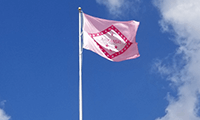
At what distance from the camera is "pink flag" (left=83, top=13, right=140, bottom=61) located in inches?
1016

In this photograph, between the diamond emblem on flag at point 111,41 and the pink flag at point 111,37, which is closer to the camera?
the pink flag at point 111,37

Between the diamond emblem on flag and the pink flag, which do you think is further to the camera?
the diamond emblem on flag

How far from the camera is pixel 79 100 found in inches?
934

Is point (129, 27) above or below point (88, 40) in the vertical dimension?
above

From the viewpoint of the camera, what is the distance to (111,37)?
88.6ft

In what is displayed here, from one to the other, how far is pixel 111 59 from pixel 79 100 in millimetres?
4366

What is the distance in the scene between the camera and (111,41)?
2689cm

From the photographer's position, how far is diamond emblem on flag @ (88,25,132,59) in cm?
2614

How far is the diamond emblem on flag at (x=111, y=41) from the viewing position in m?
26.1

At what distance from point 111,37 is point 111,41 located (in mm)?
345

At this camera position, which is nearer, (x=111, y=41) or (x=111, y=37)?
(x=111, y=41)

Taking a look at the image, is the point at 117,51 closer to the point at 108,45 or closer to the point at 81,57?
the point at 108,45

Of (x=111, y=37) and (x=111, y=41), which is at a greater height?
(x=111, y=37)

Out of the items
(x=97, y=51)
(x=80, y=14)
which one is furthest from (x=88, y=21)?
(x=97, y=51)
